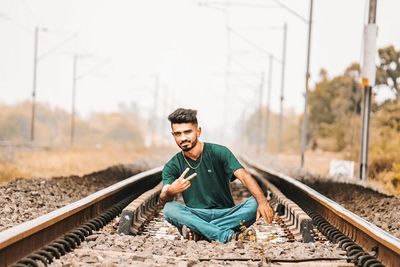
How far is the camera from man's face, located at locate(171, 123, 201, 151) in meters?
6.23

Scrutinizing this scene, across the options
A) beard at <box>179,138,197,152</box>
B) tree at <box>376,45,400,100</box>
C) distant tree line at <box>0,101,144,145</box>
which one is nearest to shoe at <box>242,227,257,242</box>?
beard at <box>179,138,197,152</box>

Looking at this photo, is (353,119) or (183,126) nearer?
(183,126)

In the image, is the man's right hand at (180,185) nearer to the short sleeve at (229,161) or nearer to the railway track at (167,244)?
the railway track at (167,244)

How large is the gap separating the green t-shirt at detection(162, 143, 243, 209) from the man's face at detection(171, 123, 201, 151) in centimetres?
33

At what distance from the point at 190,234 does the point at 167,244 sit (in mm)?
511

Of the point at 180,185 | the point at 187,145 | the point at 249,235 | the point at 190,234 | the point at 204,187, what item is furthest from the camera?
the point at 249,235

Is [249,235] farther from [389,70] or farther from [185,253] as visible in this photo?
[389,70]

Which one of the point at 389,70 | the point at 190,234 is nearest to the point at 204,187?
the point at 190,234

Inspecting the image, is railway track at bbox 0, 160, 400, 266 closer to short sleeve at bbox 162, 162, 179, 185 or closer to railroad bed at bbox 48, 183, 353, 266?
railroad bed at bbox 48, 183, 353, 266

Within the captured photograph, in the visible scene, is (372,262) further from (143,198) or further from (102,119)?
(102,119)

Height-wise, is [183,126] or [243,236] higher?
[183,126]

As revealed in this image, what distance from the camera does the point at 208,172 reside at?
265 inches

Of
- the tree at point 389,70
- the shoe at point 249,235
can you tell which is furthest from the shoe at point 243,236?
the tree at point 389,70

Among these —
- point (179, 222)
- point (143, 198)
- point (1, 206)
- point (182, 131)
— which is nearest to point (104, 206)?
point (143, 198)
